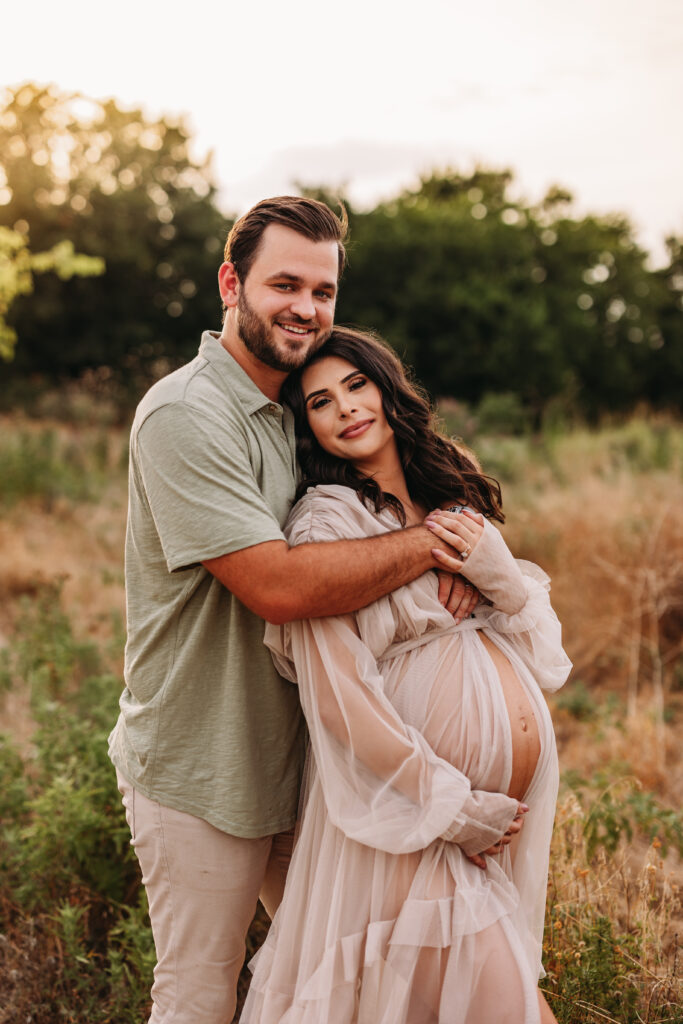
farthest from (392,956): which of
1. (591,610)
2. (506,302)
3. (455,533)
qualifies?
(506,302)

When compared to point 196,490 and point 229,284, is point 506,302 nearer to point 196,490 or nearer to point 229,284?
point 229,284

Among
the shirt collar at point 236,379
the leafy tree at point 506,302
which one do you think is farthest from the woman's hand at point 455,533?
the leafy tree at point 506,302

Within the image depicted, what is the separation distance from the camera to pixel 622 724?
454cm

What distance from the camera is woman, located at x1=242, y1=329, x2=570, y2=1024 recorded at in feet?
6.63

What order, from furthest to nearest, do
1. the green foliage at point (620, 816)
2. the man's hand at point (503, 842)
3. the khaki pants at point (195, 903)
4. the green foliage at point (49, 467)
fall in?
the green foliage at point (49, 467), the green foliage at point (620, 816), the khaki pants at point (195, 903), the man's hand at point (503, 842)

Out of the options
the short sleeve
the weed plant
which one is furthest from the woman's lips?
the weed plant

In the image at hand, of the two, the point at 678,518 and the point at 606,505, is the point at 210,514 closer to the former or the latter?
the point at 678,518

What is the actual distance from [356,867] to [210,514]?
981mm

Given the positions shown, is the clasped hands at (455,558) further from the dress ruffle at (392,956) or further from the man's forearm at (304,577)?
the dress ruffle at (392,956)

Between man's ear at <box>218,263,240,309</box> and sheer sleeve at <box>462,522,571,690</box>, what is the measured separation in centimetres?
105

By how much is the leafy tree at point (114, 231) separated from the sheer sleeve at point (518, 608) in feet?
54.4

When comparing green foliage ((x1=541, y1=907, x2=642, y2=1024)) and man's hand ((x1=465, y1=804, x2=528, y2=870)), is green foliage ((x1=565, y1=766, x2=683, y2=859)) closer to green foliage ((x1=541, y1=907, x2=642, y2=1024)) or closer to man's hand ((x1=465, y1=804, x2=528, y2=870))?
green foliage ((x1=541, y1=907, x2=642, y2=1024))

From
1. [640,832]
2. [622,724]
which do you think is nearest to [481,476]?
[640,832]

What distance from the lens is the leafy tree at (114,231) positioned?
667 inches
